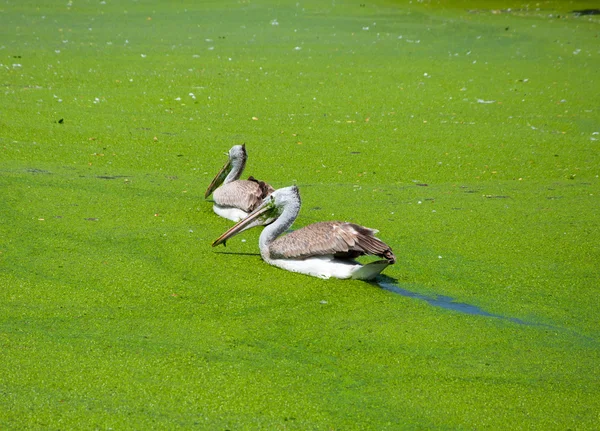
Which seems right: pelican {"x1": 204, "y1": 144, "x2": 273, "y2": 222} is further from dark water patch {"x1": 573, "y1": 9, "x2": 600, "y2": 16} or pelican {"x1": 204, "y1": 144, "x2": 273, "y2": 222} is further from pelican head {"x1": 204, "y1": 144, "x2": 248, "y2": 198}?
dark water patch {"x1": 573, "y1": 9, "x2": 600, "y2": 16}

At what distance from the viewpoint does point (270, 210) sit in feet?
20.9

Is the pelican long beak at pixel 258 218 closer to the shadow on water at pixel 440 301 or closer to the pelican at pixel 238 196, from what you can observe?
the pelican at pixel 238 196

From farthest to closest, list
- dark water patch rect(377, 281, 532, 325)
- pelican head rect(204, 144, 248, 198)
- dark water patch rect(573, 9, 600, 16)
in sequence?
1. dark water patch rect(573, 9, 600, 16)
2. pelican head rect(204, 144, 248, 198)
3. dark water patch rect(377, 281, 532, 325)

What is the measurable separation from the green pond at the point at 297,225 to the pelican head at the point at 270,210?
166 millimetres

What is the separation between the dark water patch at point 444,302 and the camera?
5352 mm

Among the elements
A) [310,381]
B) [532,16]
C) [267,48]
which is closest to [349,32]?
[267,48]

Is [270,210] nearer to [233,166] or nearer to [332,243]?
[332,243]

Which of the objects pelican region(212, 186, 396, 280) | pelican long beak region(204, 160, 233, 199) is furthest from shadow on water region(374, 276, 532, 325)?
pelican long beak region(204, 160, 233, 199)

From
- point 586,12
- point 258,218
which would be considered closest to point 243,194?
point 258,218

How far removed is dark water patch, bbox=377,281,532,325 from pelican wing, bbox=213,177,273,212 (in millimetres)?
1463

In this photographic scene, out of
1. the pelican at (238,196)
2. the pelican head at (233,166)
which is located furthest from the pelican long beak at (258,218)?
the pelican head at (233,166)

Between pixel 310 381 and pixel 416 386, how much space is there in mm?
555

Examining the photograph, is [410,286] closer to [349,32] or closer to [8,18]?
[349,32]

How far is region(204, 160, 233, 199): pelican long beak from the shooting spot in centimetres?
740
